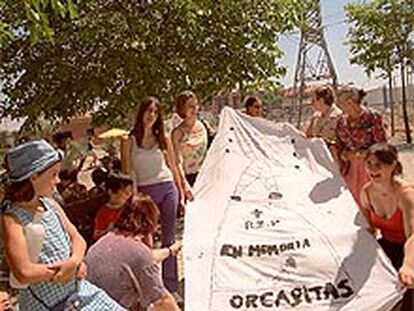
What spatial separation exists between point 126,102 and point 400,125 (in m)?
24.4

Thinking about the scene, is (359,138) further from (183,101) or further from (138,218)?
(138,218)

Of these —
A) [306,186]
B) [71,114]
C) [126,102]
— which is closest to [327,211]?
[306,186]

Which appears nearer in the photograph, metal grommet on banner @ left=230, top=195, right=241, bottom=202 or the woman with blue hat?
the woman with blue hat

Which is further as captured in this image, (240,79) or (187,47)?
(240,79)

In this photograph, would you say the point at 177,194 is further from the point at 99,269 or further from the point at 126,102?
the point at 126,102

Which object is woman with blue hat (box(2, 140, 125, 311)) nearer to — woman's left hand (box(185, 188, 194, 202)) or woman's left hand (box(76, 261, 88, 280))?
woman's left hand (box(76, 261, 88, 280))

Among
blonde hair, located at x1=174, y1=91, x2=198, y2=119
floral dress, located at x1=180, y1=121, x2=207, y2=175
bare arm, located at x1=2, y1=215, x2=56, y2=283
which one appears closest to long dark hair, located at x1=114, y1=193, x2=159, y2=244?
bare arm, located at x1=2, y1=215, x2=56, y2=283

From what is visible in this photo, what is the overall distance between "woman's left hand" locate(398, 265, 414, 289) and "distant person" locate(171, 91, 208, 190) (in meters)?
2.28

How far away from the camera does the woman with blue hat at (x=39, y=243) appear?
289cm

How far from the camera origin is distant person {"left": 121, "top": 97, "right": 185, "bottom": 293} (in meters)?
5.32

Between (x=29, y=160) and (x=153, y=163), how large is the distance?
2347 millimetres

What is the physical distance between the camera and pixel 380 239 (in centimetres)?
455

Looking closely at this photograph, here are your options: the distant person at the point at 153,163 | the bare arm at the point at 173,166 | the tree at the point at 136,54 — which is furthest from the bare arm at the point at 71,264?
the tree at the point at 136,54

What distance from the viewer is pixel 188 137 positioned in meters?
6.06
